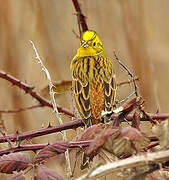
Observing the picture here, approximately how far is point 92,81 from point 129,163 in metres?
1.94

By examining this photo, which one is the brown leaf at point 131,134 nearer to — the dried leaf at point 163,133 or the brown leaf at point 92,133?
the dried leaf at point 163,133

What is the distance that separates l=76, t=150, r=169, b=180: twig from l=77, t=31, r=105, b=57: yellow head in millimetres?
2321

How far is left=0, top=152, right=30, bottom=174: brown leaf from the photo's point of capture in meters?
1.41

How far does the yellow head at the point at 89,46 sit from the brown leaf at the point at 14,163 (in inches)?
81.0

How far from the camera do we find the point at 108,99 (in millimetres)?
2869

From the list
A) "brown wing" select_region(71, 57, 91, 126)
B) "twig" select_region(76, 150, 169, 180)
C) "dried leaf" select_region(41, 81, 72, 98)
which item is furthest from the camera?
"dried leaf" select_region(41, 81, 72, 98)

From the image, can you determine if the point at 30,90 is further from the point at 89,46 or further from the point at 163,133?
the point at 163,133

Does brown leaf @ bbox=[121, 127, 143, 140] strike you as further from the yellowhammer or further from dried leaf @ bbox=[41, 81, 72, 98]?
dried leaf @ bbox=[41, 81, 72, 98]

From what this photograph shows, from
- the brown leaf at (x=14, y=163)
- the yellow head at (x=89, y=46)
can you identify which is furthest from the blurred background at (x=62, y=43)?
the brown leaf at (x=14, y=163)

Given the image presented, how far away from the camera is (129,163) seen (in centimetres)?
112

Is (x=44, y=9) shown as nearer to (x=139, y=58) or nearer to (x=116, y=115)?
(x=139, y=58)

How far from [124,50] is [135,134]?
175 inches

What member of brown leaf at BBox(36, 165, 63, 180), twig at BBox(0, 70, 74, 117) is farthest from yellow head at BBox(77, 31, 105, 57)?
brown leaf at BBox(36, 165, 63, 180)

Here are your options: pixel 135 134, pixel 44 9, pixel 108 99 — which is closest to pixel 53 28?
pixel 44 9
